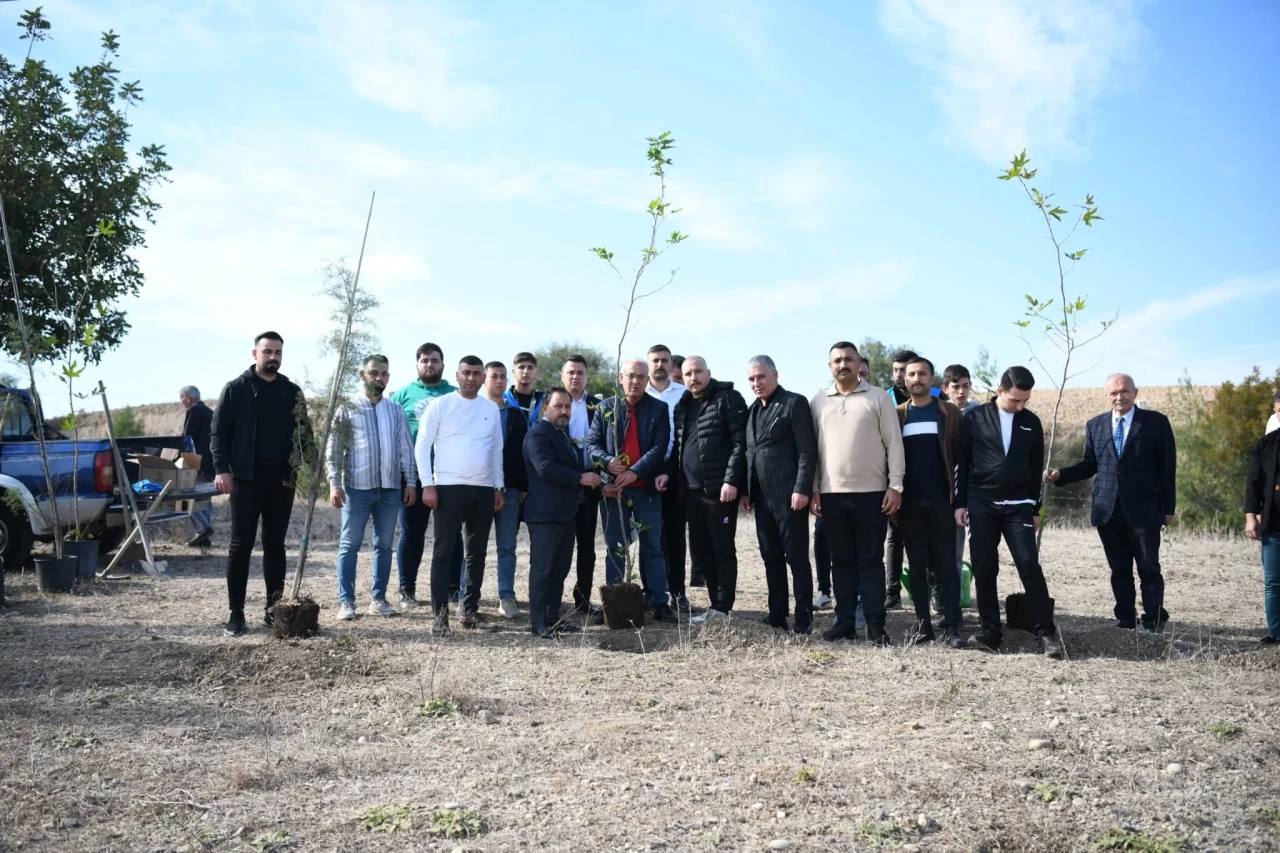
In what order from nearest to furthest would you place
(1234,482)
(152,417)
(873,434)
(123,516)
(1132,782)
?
(1132,782), (873,434), (123,516), (1234,482), (152,417)

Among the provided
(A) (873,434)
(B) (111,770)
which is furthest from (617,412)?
(B) (111,770)

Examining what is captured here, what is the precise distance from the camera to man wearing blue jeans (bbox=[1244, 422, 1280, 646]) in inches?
265

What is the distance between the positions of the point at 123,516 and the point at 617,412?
661 cm

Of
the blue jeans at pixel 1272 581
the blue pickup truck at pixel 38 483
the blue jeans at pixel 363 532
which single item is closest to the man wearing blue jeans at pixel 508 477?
the blue jeans at pixel 363 532

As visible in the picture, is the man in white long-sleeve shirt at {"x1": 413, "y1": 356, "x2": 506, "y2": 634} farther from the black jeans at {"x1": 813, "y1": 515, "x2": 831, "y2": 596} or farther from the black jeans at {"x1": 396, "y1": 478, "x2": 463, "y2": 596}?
the black jeans at {"x1": 813, "y1": 515, "x2": 831, "y2": 596}

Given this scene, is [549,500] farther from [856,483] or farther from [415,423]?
[856,483]

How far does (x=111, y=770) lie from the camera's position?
412 centimetres

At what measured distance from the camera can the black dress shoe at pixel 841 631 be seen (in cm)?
682

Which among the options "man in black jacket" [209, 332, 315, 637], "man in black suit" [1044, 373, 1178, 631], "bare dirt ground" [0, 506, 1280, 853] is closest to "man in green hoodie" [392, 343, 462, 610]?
"bare dirt ground" [0, 506, 1280, 853]

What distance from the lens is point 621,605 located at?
23.6ft

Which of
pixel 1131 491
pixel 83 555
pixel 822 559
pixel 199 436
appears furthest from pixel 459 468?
pixel 199 436

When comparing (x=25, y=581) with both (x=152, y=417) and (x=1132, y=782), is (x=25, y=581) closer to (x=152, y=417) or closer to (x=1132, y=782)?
(x=1132, y=782)

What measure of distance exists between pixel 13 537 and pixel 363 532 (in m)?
5.05

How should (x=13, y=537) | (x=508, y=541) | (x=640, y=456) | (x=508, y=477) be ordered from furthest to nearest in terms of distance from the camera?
1. (x=13, y=537)
2. (x=508, y=541)
3. (x=508, y=477)
4. (x=640, y=456)
